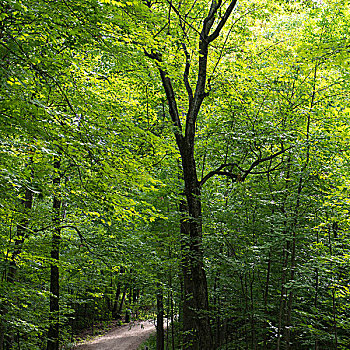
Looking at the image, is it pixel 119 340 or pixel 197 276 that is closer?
pixel 197 276

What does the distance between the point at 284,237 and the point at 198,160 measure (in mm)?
5500

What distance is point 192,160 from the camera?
27.3ft

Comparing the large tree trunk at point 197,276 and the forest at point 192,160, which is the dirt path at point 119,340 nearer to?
the forest at point 192,160

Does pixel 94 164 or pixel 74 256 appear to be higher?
pixel 94 164

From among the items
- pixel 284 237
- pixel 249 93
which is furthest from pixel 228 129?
pixel 284 237

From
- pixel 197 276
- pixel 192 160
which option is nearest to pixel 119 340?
pixel 197 276

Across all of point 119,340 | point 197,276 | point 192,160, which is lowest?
point 119,340

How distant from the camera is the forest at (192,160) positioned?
4.61 meters

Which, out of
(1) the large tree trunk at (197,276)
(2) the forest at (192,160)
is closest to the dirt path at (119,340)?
(2) the forest at (192,160)

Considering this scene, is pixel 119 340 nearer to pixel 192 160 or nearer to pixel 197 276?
pixel 197 276

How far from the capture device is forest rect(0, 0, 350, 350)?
4605 millimetres

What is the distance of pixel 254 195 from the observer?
636 cm

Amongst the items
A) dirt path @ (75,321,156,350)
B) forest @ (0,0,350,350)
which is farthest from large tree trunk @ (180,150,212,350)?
dirt path @ (75,321,156,350)

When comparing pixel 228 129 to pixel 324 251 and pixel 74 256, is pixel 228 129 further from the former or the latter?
pixel 74 256
